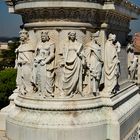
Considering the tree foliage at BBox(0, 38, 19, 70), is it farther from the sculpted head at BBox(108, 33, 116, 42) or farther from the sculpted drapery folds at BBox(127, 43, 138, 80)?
the sculpted head at BBox(108, 33, 116, 42)

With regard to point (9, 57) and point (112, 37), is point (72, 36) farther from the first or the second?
point (9, 57)

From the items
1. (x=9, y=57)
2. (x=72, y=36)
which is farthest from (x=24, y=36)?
(x=9, y=57)

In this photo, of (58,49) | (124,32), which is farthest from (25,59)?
(124,32)

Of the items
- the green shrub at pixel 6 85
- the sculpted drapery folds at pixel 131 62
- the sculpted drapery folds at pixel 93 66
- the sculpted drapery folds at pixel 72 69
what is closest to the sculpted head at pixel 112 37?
the sculpted drapery folds at pixel 93 66

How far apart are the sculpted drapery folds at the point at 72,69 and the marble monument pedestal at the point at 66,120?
206mm

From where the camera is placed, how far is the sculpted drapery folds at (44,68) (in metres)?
7.80

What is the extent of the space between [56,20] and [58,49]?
49cm

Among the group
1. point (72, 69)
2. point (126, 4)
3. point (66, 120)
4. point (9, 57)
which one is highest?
point (126, 4)

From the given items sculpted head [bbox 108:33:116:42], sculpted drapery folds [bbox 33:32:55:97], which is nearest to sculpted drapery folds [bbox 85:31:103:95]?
sculpted head [bbox 108:33:116:42]

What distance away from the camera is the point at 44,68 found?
7.79 m

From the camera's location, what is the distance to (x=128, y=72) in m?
10.7

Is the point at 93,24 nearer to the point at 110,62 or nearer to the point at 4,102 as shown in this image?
the point at 110,62

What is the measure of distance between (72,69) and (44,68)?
1.51 ft

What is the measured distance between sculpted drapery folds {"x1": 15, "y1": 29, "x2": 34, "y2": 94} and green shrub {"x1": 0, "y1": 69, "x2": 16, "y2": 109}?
57.8 feet
